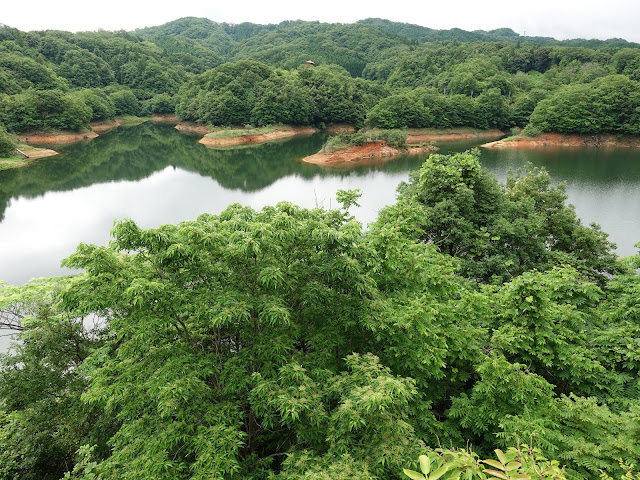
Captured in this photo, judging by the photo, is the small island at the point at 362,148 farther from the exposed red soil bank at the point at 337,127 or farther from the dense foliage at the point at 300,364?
the dense foliage at the point at 300,364

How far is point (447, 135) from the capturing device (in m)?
58.3

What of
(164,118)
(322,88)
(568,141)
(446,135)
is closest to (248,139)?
(322,88)

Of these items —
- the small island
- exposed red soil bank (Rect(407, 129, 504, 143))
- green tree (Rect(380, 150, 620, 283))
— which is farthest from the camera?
exposed red soil bank (Rect(407, 129, 504, 143))

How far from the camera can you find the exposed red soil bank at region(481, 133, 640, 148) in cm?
4897

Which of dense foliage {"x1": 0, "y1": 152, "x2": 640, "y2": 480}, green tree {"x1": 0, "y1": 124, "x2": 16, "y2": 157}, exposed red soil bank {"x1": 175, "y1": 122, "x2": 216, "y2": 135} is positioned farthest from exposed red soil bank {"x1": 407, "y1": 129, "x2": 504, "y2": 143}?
dense foliage {"x1": 0, "y1": 152, "x2": 640, "y2": 480}

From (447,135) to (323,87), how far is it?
2290 centimetres

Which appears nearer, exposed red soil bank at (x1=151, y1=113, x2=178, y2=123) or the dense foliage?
the dense foliage

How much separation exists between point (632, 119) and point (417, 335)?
2370 inches

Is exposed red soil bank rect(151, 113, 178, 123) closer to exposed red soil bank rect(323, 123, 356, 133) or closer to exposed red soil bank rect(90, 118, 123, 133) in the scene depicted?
exposed red soil bank rect(90, 118, 123, 133)

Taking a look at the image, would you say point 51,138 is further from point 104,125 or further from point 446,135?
point 446,135

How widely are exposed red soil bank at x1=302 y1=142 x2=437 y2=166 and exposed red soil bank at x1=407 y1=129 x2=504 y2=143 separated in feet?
26.7

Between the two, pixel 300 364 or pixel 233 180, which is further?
pixel 233 180

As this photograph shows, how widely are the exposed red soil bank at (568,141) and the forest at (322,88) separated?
91 cm

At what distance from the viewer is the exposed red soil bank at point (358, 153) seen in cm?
4294
